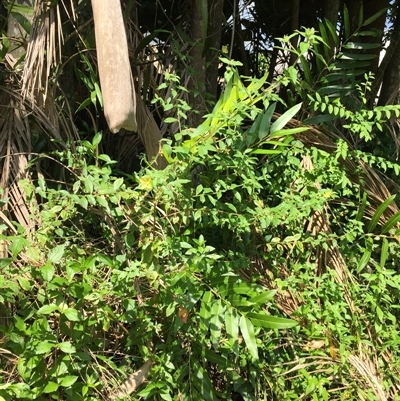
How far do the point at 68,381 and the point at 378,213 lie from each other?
122 cm

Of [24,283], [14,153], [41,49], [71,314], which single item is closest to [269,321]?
[71,314]

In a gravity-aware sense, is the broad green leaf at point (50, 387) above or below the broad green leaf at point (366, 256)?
below

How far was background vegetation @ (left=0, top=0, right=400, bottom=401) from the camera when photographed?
128 centimetres

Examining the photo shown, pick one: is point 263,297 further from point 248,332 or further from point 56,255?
point 56,255

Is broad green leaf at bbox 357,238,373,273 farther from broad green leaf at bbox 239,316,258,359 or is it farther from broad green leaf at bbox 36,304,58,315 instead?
broad green leaf at bbox 36,304,58,315

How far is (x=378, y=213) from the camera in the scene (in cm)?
180

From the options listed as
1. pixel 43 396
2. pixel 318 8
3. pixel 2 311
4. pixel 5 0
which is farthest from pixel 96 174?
pixel 318 8

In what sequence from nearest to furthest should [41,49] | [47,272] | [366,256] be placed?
1. [47,272]
2. [41,49]
3. [366,256]

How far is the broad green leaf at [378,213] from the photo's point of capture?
1791 millimetres

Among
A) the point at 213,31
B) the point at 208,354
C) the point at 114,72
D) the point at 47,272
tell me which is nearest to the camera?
the point at 114,72

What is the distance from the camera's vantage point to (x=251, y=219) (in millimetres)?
1476

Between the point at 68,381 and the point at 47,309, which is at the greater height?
the point at 47,309

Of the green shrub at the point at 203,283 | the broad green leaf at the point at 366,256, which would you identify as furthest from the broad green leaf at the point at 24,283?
the broad green leaf at the point at 366,256

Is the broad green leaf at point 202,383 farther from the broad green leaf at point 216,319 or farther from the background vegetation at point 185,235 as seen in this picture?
the broad green leaf at point 216,319
